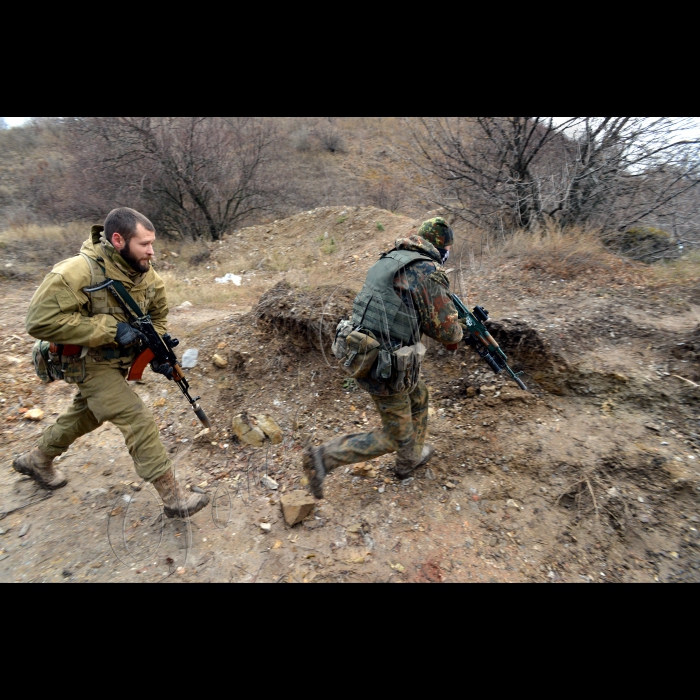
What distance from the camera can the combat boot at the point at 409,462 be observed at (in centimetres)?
287

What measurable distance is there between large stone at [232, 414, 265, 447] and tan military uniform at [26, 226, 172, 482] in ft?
3.04

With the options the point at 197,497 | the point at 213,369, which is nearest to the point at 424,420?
the point at 197,497

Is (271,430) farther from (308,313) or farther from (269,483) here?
(308,313)

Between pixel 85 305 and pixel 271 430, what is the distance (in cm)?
172

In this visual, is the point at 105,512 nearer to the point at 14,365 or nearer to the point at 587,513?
the point at 14,365

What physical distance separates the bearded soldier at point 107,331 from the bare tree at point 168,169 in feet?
29.4

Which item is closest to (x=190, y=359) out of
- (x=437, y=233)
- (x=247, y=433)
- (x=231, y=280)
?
(x=247, y=433)

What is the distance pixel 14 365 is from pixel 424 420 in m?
4.36

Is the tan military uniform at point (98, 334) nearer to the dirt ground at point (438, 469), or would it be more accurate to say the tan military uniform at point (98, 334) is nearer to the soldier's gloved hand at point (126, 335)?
the soldier's gloved hand at point (126, 335)

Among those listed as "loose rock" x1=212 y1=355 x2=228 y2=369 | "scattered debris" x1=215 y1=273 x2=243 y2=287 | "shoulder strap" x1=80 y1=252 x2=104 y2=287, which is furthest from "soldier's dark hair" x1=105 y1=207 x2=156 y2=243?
"scattered debris" x1=215 y1=273 x2=243 y2=287

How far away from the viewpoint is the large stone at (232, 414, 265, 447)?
346cm

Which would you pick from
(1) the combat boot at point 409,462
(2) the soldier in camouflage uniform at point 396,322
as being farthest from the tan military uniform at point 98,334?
(1) the combat boot at point 409,462

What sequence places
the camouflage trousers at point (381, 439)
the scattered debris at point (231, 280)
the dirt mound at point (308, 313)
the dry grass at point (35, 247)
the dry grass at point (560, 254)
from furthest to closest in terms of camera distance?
the scattered debris at point (231, 280)
the dry grass at point (35, 247)
the dry grass at point (560, 254)
the dirt mound at point (308, 313)
the camouflage trousers at point (381, 439)

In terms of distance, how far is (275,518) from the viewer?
2770mm
